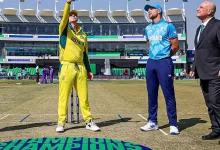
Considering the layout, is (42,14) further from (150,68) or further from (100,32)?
(150,68)

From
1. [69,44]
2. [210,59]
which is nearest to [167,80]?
[210,59]

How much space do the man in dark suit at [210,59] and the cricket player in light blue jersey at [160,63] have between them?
56 centimetres

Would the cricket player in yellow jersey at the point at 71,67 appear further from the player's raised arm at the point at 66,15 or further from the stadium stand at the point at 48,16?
the stadium stand at the point at 48,16

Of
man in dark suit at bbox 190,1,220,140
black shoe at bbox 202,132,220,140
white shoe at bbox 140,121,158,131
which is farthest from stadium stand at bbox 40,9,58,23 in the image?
black shoe at bbox 202,132,220,140

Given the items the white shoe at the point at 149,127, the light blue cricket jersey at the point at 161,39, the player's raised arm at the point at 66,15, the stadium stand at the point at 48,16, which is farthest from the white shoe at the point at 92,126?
the stadium stand at the point at 48,16

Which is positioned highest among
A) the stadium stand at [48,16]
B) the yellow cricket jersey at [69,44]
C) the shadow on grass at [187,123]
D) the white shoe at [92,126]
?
the stadium stand at [48,16]

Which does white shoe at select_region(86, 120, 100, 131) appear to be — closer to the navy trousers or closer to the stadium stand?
the navy trousers

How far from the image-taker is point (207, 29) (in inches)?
212

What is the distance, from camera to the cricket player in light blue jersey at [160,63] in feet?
19.4

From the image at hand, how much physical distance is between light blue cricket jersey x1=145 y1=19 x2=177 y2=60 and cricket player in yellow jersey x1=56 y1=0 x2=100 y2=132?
148cm

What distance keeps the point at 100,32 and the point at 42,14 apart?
50.8ft

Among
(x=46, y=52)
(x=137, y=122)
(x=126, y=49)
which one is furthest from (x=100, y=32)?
(x=137, y=122)

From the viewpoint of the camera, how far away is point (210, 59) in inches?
209

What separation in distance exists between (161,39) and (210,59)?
3.60 ft
